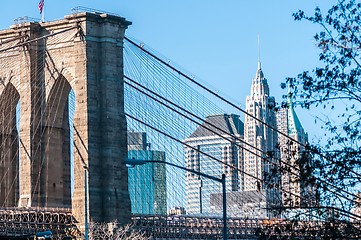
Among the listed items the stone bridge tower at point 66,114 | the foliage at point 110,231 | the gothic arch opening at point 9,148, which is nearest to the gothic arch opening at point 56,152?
the stone bridge tower at point 66,114

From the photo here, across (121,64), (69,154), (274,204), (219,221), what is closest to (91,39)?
(121,64)

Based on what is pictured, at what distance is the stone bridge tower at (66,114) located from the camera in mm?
91188

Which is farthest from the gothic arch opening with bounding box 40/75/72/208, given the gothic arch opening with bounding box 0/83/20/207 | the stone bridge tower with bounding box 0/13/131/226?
the gothic arch opening with bounding box 0/83/20/207

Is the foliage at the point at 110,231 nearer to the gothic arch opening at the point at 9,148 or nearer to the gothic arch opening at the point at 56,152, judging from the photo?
the gothic arch opening at the point at 56,152

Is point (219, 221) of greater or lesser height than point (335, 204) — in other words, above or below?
above

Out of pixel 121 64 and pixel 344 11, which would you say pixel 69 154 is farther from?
pixel 344 11

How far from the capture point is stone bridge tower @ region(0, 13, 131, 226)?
299 ft

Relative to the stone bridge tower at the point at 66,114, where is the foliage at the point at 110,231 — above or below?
below

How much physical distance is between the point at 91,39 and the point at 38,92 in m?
5.96

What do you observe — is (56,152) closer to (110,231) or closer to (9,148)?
(9,148)

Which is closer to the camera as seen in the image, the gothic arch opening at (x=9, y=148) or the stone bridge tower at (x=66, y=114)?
the stone bridge tower at (x=66, y=114)

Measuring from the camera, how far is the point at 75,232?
9000 centimetres

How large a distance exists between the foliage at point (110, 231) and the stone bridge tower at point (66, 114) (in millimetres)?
630

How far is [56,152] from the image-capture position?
95.9 m
